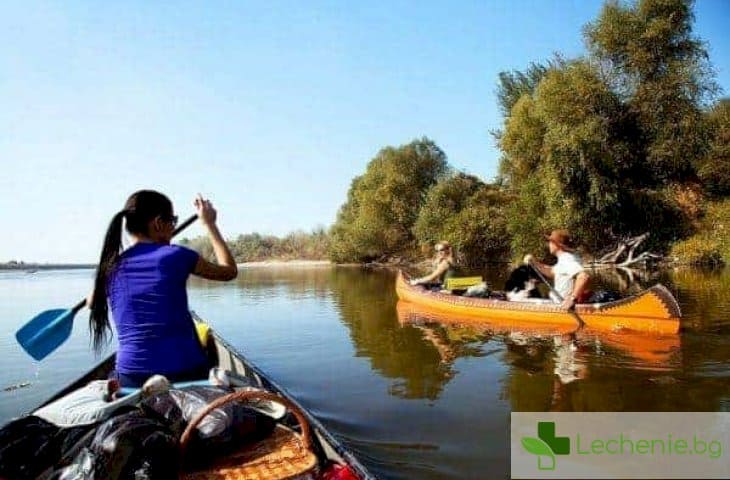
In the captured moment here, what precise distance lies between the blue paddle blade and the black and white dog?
8167 millimetres

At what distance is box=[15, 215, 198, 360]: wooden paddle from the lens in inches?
159

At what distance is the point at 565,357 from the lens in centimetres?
738

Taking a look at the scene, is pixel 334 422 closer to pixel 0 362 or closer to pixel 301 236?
pixel 0 362

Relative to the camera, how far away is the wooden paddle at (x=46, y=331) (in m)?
4.03

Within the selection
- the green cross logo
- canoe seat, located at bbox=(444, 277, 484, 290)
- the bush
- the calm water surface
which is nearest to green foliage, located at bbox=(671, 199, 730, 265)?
the bush

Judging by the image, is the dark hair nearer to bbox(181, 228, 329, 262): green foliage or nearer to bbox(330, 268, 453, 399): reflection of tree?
bbox(330, 268, 453, 399): reflection of tree

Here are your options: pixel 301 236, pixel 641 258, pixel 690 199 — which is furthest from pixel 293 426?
pixel 301 236

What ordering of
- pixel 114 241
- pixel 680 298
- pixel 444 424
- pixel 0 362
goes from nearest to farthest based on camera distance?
pixel 114 241 < pixel 444 424 < pixel 0 362 < pixel 680 298

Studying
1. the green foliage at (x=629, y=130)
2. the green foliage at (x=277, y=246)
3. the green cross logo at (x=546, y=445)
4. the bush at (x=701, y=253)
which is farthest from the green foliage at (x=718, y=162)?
the green foliage at (x=277, y=246)

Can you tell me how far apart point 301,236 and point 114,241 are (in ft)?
202

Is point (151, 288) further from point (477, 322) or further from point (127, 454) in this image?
point (477, 322)

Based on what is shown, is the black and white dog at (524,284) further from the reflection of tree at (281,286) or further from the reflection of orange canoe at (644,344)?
the reflection of tree at (281,286)

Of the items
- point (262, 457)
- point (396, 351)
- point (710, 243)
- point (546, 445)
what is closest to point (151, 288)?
point (262, 457)

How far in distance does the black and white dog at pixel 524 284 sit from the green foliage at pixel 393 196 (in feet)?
97.8
